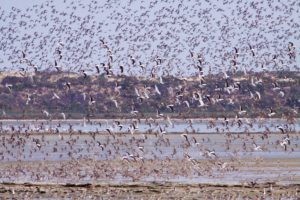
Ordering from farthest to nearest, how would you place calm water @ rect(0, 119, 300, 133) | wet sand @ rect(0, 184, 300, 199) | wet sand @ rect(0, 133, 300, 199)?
calm water @ rect(0, 119, 300, 133) < wet sand @ rect(0, 133, 300, 199) < wet sand @ rect(0, 184, 300, 199)

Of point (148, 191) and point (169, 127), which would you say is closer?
point (148, 191)

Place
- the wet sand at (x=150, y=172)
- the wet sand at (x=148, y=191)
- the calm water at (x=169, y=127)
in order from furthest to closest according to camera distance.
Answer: the calm water at (x=169, y=127), the wet sand at (x=150, y=172), the wet sand at (x=148, y=191)

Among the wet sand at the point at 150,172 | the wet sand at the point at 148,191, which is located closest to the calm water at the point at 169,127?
the wet sand at the point at 150,172

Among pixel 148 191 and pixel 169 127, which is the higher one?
pixel 148 191

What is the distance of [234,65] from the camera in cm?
4612

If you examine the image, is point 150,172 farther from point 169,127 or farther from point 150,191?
point 169,127

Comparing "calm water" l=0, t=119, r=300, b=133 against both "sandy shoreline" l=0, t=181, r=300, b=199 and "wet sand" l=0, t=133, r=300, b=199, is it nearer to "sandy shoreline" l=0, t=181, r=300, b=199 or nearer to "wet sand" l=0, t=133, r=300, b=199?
"wet sand" l=0, t=133, r=300, b=199

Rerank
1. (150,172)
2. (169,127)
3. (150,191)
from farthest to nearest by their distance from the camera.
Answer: (169,127), (150,172), (150,191)

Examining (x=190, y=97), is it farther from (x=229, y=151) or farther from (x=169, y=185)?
(x=169, y=185)

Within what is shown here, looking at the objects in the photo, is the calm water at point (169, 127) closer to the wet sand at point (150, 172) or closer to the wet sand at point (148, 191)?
the wet sand at point (150, 172)

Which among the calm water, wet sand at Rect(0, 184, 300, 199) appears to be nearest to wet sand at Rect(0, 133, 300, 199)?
wet sand at Rect(0, 184, 300, 199)

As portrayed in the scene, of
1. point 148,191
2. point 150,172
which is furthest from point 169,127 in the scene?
point 148,191

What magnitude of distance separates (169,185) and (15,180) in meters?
5.16

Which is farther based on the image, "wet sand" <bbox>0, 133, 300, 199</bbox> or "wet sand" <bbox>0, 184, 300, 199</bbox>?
"wet sand" <bbox>0, 133, 300, 199</bbox>
